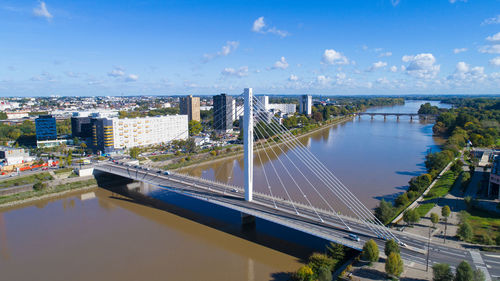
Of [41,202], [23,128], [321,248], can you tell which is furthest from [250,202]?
[23,128]

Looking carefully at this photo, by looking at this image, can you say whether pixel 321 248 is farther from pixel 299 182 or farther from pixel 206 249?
pixel 299 182

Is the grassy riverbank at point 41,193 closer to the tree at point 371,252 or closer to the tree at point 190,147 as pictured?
the tree at point 190,147

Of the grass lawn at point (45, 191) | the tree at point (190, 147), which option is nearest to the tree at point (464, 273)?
the grass lawn at point (45, 191)

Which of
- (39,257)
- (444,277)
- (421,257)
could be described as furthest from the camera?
(39,257)

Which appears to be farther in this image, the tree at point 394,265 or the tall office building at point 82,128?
the tall office building at point 82,128

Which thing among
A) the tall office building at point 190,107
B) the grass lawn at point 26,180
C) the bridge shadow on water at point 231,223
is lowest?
the bridge shadow on water at point 231,223

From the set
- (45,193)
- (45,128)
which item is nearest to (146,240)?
(45,193)

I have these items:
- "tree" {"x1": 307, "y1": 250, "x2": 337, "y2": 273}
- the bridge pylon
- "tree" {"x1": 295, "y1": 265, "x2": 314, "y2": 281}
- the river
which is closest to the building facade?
the river
